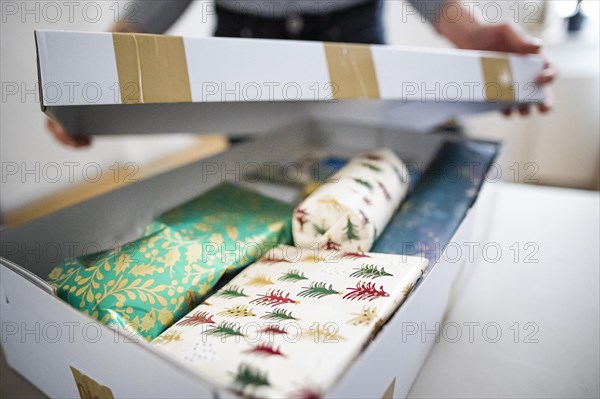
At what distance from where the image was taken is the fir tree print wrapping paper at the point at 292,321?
0.34m

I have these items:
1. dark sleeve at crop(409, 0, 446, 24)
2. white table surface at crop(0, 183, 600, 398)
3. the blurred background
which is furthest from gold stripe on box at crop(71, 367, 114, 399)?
the blurred background

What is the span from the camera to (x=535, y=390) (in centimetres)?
49

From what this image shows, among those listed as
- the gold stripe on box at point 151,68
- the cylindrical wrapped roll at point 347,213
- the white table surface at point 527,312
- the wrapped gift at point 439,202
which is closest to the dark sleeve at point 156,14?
the gold stripe on box at point 151,68

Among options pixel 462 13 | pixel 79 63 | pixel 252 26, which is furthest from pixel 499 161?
pixel 79 63

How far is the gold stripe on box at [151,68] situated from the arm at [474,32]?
63 cm

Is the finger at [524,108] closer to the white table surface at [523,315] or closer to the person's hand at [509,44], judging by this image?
the person's hand at [509,44]

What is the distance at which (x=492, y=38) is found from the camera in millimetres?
861

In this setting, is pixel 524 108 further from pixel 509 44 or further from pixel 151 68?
pixel 151 68

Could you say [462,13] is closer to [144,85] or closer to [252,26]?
[252,26]

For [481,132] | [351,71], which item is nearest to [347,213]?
[351,71]

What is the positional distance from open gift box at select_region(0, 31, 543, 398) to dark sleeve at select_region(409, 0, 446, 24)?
0.78 feet

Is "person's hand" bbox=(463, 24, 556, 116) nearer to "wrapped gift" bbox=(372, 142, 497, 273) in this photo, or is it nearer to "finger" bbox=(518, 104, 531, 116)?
"finger" bbox=(518, 104, 531, 116)

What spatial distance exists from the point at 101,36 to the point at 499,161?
702 mm

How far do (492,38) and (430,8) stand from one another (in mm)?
174
